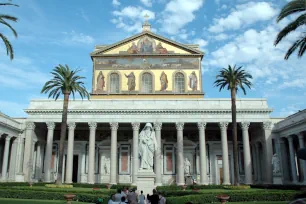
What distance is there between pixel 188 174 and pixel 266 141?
10.4 m

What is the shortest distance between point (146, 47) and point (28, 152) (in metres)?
21.0

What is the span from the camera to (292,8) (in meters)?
18.9

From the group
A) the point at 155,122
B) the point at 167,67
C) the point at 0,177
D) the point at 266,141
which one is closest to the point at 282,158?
the point at 266,141

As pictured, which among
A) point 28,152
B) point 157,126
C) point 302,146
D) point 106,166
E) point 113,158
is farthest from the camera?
point 106,166

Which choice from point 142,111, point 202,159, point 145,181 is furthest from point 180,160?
point 145,181

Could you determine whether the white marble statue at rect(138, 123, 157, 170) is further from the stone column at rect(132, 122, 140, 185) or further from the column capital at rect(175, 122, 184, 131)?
the column capital at rect(175, 122, 184, 131)

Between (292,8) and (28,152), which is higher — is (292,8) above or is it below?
above

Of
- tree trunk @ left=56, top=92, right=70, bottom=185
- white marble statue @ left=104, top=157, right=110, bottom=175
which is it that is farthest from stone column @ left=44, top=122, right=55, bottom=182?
white marble statue @ left=104, top=157, right=110, bottom=175

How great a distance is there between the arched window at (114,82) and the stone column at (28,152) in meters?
11.6

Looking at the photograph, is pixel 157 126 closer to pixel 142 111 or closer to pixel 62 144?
pixel 142 111

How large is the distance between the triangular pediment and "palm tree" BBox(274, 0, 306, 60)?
24069 mm

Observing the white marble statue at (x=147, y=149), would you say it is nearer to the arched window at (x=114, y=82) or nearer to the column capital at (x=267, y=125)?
the column capital at (x=267, y=125)

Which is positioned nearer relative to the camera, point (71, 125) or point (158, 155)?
point (158, 155)

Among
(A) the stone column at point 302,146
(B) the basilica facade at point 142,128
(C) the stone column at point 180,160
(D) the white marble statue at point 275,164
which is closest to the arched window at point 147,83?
(B) the basilica facade at point 142,128
